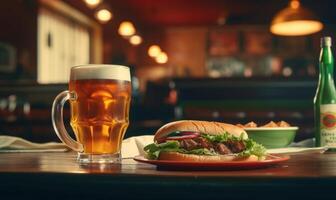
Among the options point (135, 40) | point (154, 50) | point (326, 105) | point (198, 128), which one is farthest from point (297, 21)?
point (154, 50)

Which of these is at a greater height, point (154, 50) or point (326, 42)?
point (154, 50)

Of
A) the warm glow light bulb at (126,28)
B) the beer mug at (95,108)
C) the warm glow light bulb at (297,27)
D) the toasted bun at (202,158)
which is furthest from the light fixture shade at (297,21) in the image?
the toasted bun at (202,158)

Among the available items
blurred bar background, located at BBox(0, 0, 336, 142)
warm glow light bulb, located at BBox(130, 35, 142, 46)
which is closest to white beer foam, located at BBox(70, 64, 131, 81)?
blurred bar background, located at BBox(0, 0, 336, 142)

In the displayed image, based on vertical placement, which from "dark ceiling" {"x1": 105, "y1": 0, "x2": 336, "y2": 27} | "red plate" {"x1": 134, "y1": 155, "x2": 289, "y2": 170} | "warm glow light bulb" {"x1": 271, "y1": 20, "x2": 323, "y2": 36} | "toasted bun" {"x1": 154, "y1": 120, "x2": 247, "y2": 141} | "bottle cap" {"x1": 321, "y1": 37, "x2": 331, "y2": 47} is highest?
"dark ceiling" {"x1": 105, "y1": 0, "x2": 336, "y2": 27}

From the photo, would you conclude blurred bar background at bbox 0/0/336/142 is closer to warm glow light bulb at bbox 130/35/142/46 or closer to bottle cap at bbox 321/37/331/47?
warm glow light bulb at bbox 130/35/142/46

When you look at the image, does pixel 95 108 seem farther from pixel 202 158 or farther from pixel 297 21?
pixel 297 21
